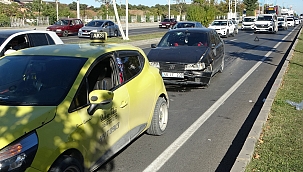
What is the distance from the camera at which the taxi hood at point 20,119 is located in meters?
3.21

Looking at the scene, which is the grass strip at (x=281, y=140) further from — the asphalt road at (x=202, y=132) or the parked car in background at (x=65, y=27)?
the parked car in background at (x=65, y=27)

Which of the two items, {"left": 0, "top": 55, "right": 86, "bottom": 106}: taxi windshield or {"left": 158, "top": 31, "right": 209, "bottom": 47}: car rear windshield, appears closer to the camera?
{"left": 0, "top": 55, "right": 86, "bottom": 106}: taxi windshield

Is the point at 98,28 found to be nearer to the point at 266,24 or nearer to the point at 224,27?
the point at 224,27

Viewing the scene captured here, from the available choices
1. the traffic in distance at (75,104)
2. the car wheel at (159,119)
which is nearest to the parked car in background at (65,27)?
the car wheel at (159,119)

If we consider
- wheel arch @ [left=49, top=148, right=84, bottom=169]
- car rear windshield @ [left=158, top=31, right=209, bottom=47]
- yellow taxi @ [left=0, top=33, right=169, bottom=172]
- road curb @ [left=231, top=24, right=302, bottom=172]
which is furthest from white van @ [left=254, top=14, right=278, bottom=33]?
wheel arch @ [left=49, top=148, right=84, bottom=169]

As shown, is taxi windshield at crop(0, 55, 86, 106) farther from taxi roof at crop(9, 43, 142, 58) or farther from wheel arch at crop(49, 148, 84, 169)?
wheel arch at crop(49, 148, 84, 169)

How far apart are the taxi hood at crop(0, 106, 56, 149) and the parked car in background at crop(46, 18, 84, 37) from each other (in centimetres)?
3116

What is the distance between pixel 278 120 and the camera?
664 cm

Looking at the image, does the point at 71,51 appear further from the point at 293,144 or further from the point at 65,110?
the point at 293,144

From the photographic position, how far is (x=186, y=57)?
9883mm

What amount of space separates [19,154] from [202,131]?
12.9ft

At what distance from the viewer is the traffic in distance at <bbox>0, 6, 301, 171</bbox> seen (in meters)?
3.32

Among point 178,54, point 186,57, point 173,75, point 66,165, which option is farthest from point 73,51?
point 178,54

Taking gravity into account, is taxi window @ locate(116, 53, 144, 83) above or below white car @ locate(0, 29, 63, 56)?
below
